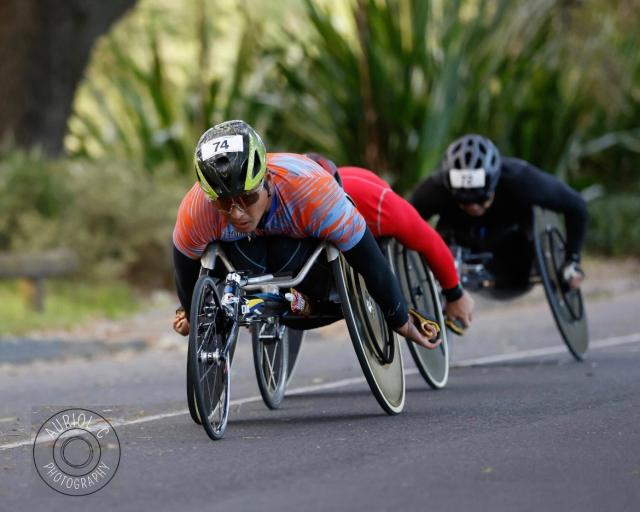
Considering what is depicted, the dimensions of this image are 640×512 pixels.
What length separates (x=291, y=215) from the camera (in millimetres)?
7574

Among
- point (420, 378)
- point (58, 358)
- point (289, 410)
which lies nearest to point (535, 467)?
point (289, 410)

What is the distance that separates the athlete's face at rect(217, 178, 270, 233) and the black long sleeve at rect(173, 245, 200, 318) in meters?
0.39

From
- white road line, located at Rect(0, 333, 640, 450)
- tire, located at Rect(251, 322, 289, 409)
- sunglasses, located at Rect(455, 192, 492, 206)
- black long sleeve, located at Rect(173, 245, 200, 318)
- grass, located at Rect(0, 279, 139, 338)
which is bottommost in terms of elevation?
grass, located at Rect(0, 279, 139, 338)

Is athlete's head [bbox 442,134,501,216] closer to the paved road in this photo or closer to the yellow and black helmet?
the paved road

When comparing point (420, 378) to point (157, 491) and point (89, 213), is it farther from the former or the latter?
point (89, 213)

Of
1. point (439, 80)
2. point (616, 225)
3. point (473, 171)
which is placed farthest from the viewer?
point (616, 225)

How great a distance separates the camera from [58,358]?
12.8m

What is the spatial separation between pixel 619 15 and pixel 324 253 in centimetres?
1520

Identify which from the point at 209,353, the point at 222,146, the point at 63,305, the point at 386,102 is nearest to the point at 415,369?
the point at 209,353

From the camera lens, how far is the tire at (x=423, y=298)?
31.1 ft

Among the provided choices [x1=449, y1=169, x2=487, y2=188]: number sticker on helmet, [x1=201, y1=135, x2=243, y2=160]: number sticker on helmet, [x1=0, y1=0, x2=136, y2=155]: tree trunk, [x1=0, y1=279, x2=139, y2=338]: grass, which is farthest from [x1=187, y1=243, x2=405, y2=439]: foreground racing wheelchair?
[x1=0, y1=0, x2=136, y2=155]: tree trunk

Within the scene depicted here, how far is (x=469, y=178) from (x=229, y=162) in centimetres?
362

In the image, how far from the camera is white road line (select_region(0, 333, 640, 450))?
26.7ft

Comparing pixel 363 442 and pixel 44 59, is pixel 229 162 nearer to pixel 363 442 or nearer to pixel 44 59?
pixel 363 442
